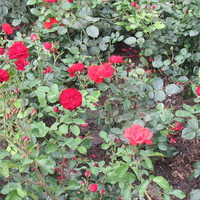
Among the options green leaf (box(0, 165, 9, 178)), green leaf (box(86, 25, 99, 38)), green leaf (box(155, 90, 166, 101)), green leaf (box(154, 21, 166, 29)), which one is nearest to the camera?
green leaf (box(0, 165, 9, 178))

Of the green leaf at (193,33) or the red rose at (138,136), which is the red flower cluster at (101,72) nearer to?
the red rose at (138,136)

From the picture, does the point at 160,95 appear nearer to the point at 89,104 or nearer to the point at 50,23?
the point at 89,104

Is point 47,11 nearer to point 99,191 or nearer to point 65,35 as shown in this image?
point 65,35

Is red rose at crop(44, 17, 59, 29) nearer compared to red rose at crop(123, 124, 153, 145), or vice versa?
red rose at crop(123, 124, 153, 145)

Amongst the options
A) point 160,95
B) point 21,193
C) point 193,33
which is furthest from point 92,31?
point 21,193

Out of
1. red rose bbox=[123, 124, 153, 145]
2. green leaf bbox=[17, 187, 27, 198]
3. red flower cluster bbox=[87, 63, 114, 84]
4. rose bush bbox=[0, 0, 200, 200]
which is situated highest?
red rose bbox=[123, 124, 153, 145]

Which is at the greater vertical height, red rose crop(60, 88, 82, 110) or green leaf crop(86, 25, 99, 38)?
red rose crop(60, 88, 82, 110)

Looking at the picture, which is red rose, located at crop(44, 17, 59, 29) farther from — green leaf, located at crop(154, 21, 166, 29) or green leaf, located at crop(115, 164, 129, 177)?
green leaf, located at crop(115, 164, 129, 177)

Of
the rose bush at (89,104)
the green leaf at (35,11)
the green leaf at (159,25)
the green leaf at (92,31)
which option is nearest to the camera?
the rose bush at (89,104)

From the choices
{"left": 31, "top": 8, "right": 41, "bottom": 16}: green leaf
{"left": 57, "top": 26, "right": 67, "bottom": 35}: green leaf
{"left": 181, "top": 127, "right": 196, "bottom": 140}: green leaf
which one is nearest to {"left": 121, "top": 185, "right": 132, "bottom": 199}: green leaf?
{"left": 181, "top": 127, "right": 196, "bottom": 140}: green leaf

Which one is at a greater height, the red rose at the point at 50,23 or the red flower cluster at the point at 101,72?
the red flower cluster at the point at 101,72

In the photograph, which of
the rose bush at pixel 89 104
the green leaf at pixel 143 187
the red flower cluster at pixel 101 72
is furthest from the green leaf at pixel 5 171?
the red flower cluster at pixel 101 72

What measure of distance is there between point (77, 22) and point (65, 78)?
46 cm

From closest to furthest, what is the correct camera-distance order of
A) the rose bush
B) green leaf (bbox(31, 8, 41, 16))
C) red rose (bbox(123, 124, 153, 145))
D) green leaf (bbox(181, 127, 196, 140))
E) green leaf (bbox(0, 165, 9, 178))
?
green leaf (bbox(0, 165, 9, 178)) → red rose (bbox(123, 124, 153, 145)) → the rose bush → green leaf (bbox(181, 127, 196, 140)) → green leaf (bbox(31, 8, 41, 16))
